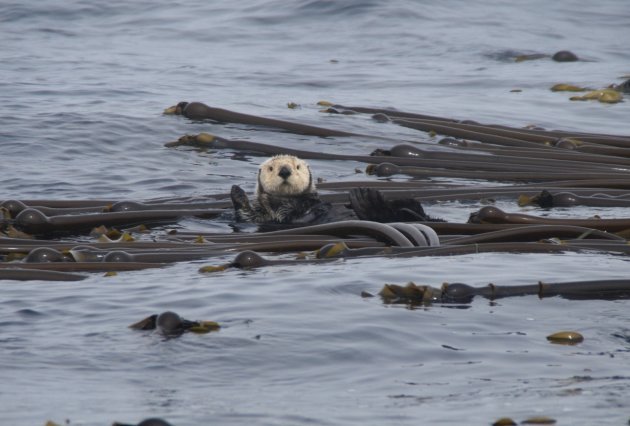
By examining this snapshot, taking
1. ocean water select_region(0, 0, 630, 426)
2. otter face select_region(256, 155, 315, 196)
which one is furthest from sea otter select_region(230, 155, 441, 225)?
ocean water select_region(0, 0, 630, 426)

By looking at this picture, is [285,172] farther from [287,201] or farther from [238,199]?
[238,199]

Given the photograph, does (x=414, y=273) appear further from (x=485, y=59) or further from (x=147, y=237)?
(x=485, y=59)

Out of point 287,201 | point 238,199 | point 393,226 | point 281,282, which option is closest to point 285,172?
point 287,201

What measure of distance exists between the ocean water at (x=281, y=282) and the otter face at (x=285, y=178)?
0.83 metres

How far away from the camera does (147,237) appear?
21.9 ft

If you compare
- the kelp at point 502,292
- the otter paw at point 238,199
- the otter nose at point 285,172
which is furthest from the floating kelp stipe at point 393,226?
the otter nose at point 285,172

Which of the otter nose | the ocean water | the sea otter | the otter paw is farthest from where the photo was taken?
the otter nose

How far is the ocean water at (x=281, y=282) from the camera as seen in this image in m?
3.60

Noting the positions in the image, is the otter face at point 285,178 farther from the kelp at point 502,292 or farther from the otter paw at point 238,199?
the kelp at point 502,292

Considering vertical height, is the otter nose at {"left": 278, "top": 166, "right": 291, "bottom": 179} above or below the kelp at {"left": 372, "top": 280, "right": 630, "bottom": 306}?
above

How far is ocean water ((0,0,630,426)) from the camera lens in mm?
3600

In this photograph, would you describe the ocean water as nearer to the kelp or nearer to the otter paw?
the kelp

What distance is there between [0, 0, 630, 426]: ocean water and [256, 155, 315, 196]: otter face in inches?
32.8

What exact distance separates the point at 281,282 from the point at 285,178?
8.72ft
